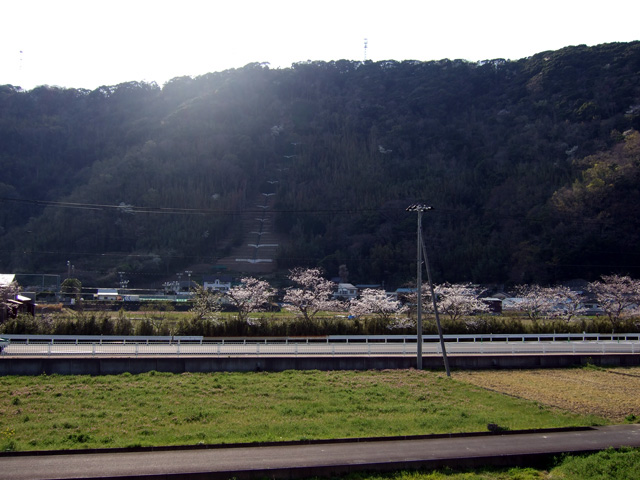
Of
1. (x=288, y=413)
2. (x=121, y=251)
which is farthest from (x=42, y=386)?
(x=121, y=251)

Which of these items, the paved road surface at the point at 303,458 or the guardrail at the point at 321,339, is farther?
the guardrail at the point at 321,339

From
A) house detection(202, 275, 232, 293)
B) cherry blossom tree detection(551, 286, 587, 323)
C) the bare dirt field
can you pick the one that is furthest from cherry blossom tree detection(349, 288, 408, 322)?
house detection(202, 275, 232, 293)

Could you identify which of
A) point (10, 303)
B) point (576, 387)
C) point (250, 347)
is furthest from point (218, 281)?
point (576, 387)

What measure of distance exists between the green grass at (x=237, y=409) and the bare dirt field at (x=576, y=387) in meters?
1.25

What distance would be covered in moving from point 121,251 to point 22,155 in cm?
5879

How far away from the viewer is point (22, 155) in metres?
136

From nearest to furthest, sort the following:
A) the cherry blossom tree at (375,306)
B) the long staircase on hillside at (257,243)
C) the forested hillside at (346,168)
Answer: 1. the cherry blossom tree at (375,306)
2. the forested hillside at (346,168)
3. the long staircase on hillside at (257,243)

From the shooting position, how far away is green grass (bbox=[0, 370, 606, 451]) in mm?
14070

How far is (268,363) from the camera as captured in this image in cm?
2400

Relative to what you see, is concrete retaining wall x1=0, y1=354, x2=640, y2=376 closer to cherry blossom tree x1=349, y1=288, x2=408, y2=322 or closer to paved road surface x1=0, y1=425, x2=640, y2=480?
paved road surface x1=0, y1=425, x2=640, y2=480

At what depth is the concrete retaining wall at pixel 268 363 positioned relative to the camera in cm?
2177

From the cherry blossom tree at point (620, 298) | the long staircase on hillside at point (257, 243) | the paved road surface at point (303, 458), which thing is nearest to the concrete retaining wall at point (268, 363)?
the paved road surface at point (303, 458)

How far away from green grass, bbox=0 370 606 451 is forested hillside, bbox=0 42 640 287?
56.5 m

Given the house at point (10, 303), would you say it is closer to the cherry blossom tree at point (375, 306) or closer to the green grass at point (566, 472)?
the cherry blossom tree at point (375, 306)
